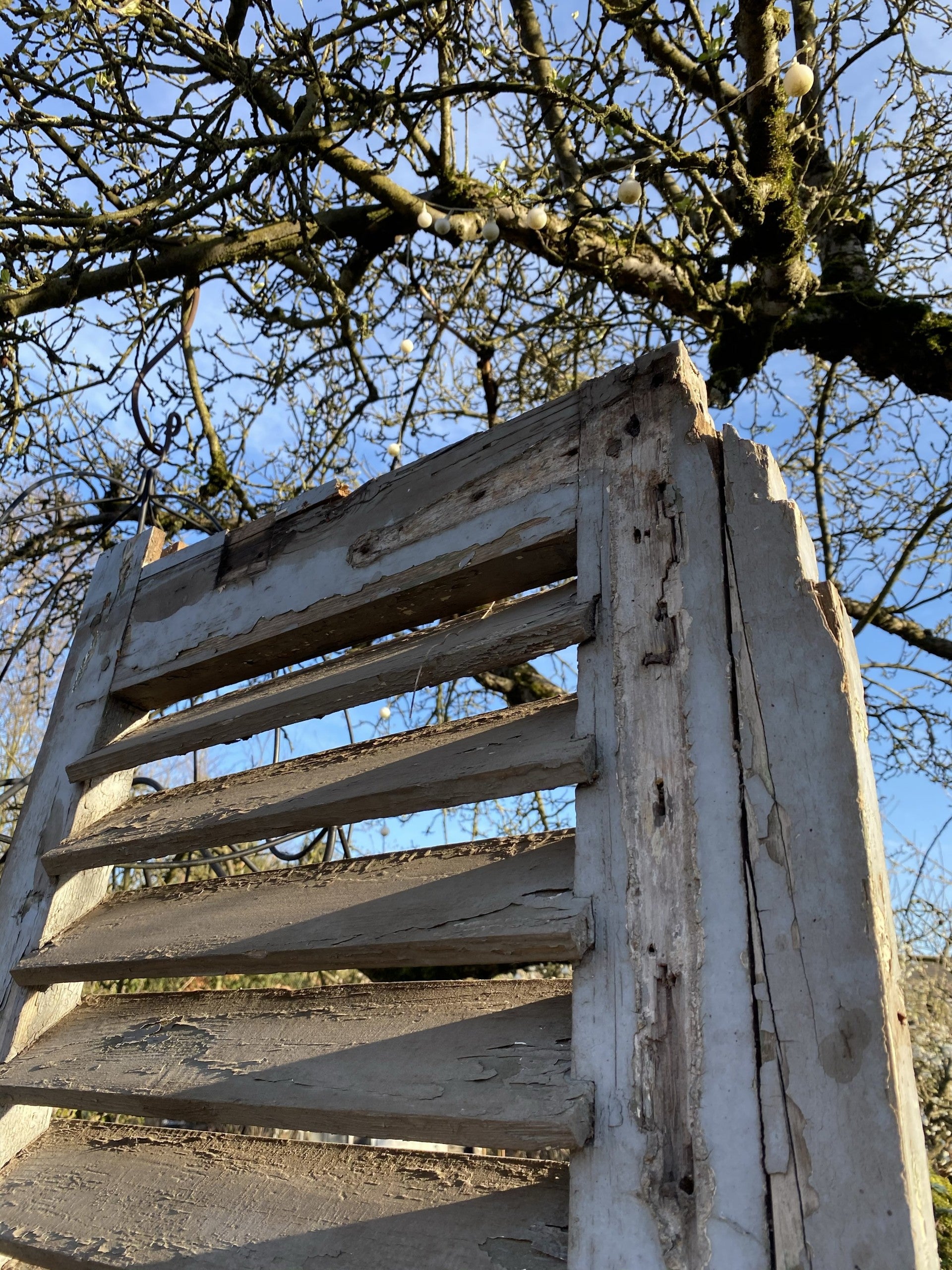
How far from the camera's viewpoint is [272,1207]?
0.90 meters

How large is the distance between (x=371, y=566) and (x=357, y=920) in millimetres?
522

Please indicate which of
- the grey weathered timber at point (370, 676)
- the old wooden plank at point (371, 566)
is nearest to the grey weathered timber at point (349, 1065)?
the grey weathered timber at point (370, 676)

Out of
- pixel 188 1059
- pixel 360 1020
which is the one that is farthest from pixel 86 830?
pixel 360 1020

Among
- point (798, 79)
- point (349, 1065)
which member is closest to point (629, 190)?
point (798, 79)

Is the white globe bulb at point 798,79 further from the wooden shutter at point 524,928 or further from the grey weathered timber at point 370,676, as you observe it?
the grey weathered timber at point 370,676

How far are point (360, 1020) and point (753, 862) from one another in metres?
0.48

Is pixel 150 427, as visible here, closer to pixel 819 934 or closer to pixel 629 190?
pixel 629 190

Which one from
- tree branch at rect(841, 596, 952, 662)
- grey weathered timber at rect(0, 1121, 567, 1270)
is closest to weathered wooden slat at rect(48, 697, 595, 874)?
grey weathered timber at rect(0, 1121, 567, 1270)

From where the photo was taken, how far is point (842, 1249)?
1.97ft

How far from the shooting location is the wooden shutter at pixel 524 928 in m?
0.68

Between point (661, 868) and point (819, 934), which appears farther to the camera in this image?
point (661, 868)

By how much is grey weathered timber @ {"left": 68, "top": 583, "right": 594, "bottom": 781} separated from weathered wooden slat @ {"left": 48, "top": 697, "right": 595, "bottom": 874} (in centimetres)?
7

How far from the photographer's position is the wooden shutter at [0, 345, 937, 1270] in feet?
2.24

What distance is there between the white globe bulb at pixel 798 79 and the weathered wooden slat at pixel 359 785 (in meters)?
1.51
